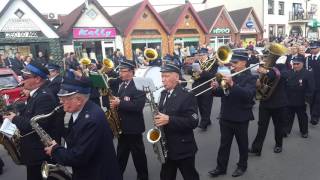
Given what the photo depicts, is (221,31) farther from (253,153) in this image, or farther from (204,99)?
(253,153)

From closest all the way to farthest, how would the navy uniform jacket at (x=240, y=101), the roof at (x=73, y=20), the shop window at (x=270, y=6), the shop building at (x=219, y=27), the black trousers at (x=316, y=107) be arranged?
1. the navy uniform jacket at (x=240, y=101)
2. the black trousers at (x=316, y=107)
3. the roof at (x=73, y=20)
4. the shop building at (x=219, y=27)
5. the shop window at (x=270, y=6)

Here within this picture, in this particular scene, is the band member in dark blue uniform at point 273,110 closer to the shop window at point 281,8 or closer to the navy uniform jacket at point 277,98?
the navy uniform jacket at point 277,98

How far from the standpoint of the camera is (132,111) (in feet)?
16.4

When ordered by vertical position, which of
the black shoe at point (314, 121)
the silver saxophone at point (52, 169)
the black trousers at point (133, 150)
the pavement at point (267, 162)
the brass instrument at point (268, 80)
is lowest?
the pavement at point (267, 162)

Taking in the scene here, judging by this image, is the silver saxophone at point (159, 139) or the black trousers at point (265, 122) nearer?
the silver saxophone at point (159, 139)

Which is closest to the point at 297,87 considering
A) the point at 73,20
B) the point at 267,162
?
the point at 267,162

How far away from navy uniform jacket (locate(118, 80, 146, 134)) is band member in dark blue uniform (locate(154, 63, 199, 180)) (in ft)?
2.69

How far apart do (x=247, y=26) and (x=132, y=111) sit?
32047 millimetres

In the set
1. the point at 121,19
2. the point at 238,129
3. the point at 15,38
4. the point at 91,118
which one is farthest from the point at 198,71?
the point at 121,19

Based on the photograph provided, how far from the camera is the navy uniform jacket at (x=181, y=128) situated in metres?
4.02

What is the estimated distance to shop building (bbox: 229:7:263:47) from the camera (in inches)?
1340

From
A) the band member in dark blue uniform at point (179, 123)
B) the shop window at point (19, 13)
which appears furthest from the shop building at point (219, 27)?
the band member in dark blue uniform at point (179, 123)

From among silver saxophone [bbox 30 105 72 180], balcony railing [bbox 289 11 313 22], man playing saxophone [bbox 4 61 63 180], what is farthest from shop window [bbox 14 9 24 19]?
balcony railing [bbox 289 11 313 22]

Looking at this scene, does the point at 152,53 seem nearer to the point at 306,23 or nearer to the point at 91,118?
the point at 91,118
